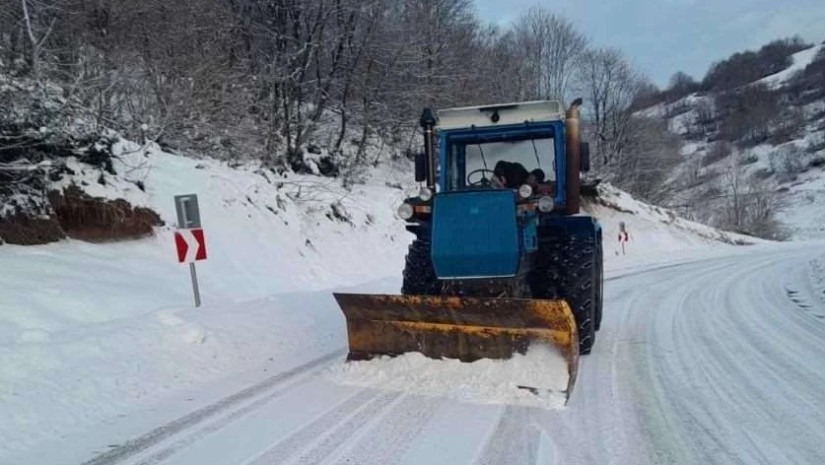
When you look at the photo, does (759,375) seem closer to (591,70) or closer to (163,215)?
(163,215)

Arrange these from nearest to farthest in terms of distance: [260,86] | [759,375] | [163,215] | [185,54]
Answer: [759,375], [163,215], [185,54], [260,86]

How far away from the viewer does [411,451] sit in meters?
4.00

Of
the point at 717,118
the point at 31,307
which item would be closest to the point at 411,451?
the point at 31,307

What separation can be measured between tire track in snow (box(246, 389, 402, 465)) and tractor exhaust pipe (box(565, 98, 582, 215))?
2743 mm

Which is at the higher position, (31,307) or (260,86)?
(260,86)

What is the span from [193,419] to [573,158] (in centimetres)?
414

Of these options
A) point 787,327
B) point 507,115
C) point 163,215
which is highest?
point 507,115

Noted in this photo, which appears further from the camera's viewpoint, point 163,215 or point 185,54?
point 185,54

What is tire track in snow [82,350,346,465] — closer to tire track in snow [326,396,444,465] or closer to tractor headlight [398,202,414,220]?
tire track in snow [326,396,444,465]

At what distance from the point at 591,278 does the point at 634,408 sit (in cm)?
185

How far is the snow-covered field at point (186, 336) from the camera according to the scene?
179 inches

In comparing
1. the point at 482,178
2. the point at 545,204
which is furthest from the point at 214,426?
the point at 482,178

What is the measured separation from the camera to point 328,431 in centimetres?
438

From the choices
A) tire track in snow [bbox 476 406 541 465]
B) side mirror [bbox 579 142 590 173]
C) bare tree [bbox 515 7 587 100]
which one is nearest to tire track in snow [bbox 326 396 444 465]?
tire track in snow [bbox 476 406 541 465]
